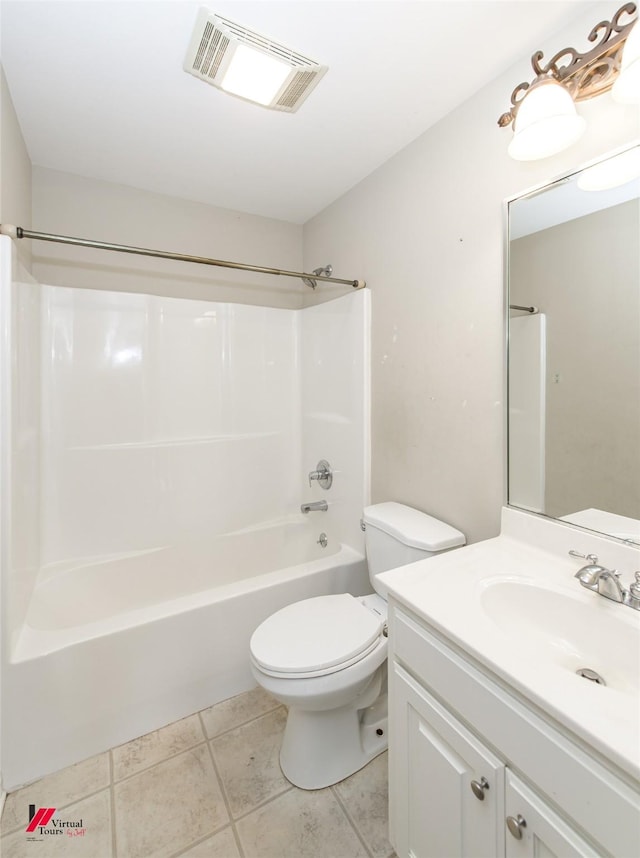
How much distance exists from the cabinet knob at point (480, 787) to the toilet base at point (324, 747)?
27.8 inches

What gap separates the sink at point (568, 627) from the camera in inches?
32.3

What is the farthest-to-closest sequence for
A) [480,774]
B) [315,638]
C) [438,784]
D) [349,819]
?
1. [315,638]
2. [349,819]
3. [438,784]
4. [480,774]

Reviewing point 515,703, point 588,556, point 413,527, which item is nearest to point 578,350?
point 588,556

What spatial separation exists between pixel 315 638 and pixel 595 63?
6.01 ft

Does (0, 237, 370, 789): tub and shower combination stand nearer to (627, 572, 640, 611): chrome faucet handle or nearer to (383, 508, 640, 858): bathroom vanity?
(383, 508, 640, 858): bathroom vanity

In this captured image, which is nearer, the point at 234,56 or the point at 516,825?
the point at 516,825

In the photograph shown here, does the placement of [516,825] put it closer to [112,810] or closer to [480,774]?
[480,774]

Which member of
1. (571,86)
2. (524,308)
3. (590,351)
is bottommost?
(590,351)

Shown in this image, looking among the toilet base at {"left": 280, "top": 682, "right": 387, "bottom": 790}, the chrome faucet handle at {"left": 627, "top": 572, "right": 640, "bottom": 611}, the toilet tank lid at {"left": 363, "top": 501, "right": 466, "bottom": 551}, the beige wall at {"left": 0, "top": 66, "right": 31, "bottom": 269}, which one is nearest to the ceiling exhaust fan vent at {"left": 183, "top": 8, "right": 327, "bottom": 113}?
the beige wall at {"left": 0, "top": 66, "right": 31, "bottom": 269}

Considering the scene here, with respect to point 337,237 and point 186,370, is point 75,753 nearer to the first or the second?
point 186,370

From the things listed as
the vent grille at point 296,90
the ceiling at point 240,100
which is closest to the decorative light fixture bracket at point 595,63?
the ceiling at point 240,100

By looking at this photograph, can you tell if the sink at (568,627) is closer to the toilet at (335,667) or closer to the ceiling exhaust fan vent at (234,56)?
the toilet at (335,667)

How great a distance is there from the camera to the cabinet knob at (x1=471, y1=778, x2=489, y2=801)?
758 mm

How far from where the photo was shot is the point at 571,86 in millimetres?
1046
